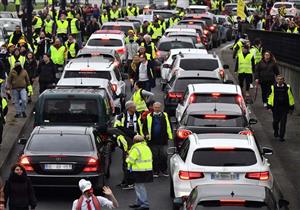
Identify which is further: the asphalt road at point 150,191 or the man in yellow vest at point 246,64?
the man in yellow vest at point 246,64

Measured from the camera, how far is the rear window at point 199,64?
30.8m

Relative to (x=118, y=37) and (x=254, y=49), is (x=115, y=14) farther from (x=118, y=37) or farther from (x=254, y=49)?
(x=254, y=49)

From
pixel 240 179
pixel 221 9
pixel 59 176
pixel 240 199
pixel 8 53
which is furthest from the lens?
pixel 221 9

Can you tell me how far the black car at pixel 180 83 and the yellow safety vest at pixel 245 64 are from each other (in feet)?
13.7

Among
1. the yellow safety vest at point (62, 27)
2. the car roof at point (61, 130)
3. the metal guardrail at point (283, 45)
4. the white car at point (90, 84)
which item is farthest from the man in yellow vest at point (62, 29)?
the car roof at point (61, 130)

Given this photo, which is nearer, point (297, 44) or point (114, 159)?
point (114, 159)

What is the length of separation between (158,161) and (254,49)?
13.5 meters

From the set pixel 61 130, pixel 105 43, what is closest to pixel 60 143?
pixel 61 130

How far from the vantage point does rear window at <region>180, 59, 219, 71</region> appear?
101 feet

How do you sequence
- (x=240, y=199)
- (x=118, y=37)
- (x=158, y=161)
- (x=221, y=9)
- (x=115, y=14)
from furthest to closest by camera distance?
(x=221, y=9), (x=115, y=14), (x=118, y=37), (x=158, y=161), (x=240, y=199)

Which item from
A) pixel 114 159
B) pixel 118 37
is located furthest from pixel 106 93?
pixel 118 37

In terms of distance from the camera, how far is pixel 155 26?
47344 millimetres

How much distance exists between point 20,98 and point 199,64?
18.8 feet

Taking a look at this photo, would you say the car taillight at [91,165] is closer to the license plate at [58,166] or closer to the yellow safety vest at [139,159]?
the license plate at [58,166]
